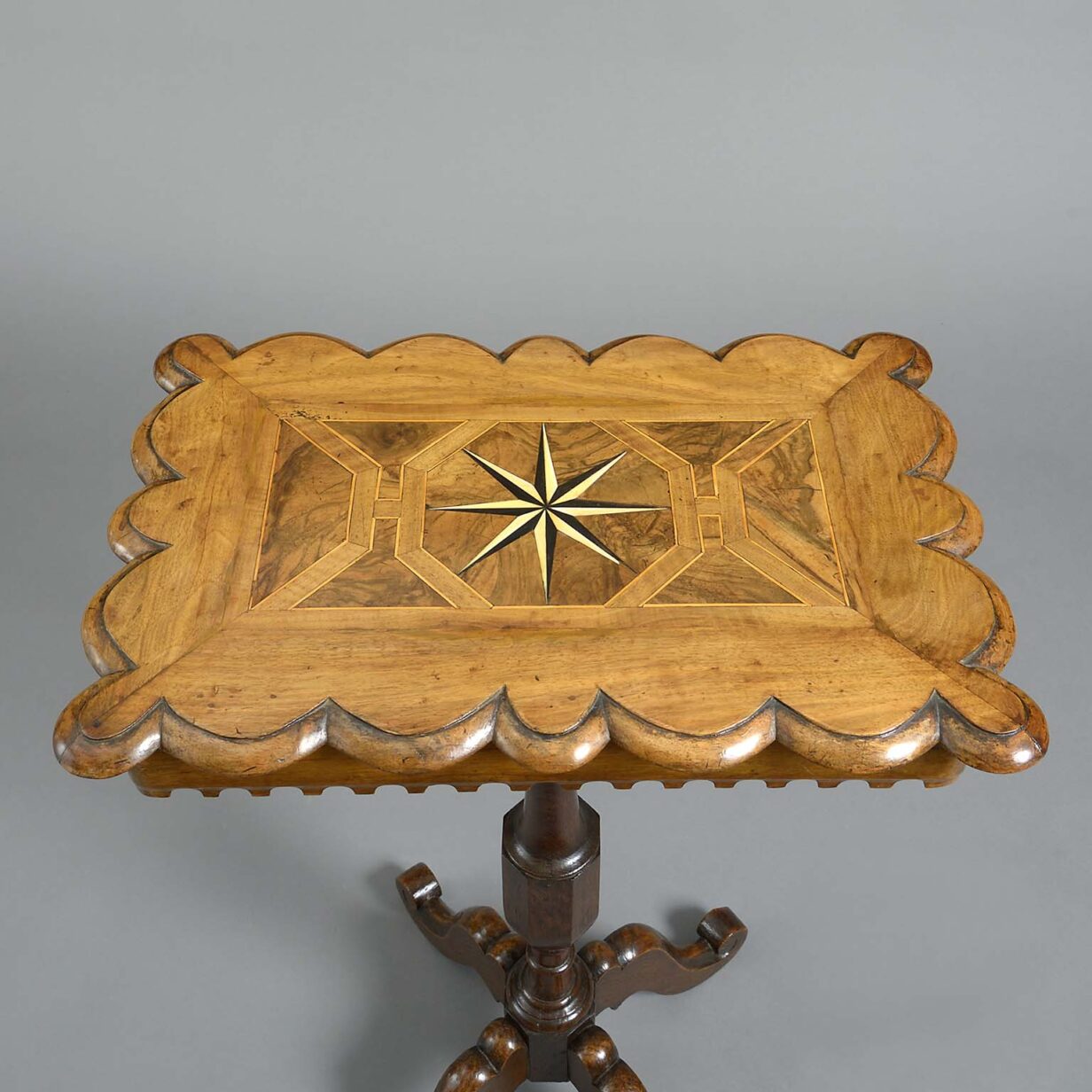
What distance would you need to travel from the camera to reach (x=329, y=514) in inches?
76.0

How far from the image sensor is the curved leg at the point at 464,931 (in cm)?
245

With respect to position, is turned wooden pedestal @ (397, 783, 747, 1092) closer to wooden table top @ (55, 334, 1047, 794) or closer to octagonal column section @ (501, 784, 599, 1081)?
octagonal column section @ (501, 784, 599, 1081)

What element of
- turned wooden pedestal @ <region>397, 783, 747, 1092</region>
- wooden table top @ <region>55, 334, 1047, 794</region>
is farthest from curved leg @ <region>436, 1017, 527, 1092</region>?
wooden table top @ <region>55, 334, 1047, 794</region>

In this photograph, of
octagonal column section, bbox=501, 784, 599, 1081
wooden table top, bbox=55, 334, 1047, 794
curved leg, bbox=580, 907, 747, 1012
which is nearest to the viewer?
wooden table top, bbox=55, 334, 1047, 794

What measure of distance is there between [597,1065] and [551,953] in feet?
0.64

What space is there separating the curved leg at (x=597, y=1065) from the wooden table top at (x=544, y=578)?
0.76 m

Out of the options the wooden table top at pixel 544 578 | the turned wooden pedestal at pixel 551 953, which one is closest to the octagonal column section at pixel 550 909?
the turned wooden pedestal at pixel 551 953

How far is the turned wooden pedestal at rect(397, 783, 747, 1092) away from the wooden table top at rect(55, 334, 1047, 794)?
18.4 inches

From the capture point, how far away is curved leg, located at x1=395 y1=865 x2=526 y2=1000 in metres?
2.45

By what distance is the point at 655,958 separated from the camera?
2426mm

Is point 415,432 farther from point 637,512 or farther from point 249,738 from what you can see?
point 249,738

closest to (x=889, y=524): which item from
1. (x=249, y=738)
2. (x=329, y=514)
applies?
(x=329, y=514)

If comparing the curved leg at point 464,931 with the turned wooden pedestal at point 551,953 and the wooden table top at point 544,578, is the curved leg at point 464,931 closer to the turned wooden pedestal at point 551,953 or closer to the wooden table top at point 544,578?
the turned wooden pedestal at point 551,953

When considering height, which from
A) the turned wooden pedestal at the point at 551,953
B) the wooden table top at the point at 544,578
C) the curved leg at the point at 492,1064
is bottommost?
the curved leg at the point at 492,1064
